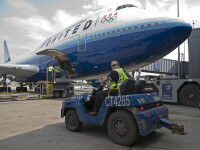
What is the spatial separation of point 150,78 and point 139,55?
10.8 ft

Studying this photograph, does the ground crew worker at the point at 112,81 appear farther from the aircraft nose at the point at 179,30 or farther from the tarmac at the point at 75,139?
the aircraft nose at the point at 179,30

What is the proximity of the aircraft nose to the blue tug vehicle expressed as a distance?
561 cm

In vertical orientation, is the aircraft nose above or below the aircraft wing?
above

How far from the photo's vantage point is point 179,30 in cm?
834

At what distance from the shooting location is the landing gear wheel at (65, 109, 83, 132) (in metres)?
4.21

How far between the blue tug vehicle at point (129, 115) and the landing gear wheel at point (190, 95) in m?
6.21

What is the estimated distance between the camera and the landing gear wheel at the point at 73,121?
4207mm

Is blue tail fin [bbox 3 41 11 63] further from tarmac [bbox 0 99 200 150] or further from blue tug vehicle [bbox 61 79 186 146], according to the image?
blue tug vehicle [bbox 61 79 186 146]

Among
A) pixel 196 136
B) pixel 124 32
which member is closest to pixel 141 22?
→ pixel 124 32

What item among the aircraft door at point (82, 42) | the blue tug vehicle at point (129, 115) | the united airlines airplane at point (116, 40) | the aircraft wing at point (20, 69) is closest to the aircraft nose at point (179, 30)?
the united airlines airplane at point (116, 40)

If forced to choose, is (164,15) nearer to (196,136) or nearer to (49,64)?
(196,136)

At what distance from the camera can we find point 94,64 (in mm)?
11344

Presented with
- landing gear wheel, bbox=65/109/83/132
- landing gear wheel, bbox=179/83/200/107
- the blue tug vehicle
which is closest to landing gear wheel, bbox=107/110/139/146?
the blue tug vehicle

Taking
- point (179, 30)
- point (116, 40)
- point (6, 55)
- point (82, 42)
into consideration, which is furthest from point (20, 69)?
point (6, 55)
